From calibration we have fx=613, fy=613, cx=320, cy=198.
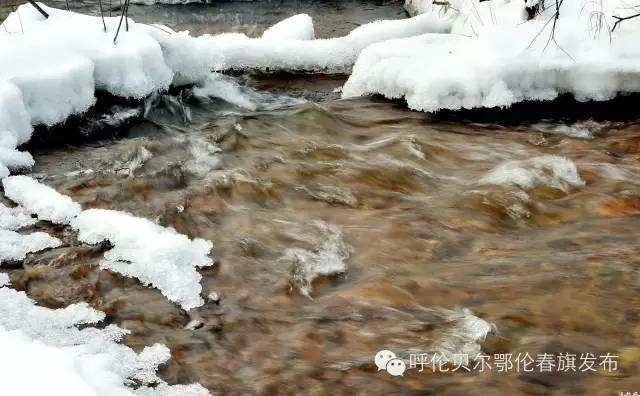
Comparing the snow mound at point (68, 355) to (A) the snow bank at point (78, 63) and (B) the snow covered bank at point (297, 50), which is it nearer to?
(A) the snow bank at point (78, 63)

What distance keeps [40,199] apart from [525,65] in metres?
4.00

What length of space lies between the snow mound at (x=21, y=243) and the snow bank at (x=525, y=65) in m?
3.38

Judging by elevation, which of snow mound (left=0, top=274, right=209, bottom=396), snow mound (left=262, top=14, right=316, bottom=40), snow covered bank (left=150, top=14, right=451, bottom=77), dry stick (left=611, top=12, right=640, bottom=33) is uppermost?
dry stick (left=611, top=12, right=640, bottom=33)

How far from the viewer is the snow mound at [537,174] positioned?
4125mm

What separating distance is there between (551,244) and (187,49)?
12.5 feet

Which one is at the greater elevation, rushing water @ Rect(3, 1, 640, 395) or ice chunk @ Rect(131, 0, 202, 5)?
ice chunk @ Rect(131, 0, 202, 5)

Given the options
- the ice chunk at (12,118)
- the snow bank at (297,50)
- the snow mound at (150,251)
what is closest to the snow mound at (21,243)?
the snow mound at (150,251)

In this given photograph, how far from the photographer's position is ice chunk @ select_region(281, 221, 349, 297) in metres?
3.09

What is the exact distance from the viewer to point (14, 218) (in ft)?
11.3

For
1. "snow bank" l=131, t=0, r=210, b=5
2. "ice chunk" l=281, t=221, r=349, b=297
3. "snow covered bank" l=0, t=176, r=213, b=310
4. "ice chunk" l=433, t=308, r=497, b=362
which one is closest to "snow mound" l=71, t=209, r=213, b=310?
"snow covered bank" l=0, t=176, r=213, b=310

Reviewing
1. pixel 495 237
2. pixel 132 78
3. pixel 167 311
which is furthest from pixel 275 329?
pixel 132 78

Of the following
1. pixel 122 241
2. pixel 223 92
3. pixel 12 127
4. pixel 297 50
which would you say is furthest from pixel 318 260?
pixel 297 50

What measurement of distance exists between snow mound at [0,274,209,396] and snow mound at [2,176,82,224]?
674mm

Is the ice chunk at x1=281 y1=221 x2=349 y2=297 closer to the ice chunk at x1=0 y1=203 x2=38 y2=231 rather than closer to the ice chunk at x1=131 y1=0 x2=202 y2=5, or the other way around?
the ice chunk at x1=0 y1=203 x2=38 y2=231
